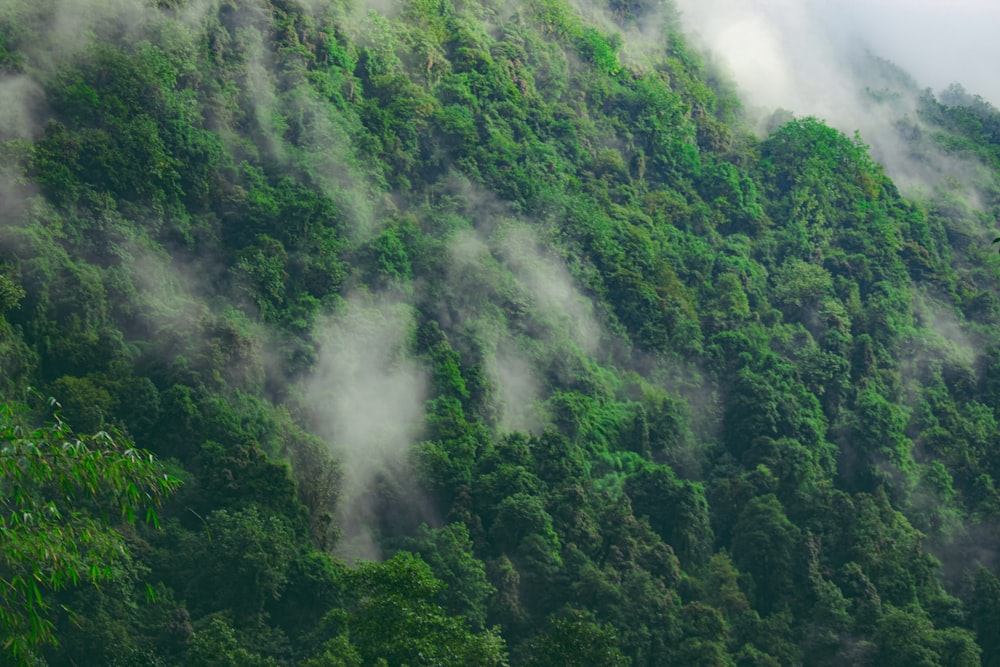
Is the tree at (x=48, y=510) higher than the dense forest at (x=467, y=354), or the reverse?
the dense forest at (x=467, y=354)

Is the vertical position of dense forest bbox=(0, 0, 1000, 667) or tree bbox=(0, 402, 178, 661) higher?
dense forest bbox=(0, 0, 1000, 667)

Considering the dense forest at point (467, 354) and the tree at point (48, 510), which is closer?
the tree at point (48, 510)

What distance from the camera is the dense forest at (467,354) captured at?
4131 centimetres

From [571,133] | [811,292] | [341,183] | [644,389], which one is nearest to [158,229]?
[341,183]

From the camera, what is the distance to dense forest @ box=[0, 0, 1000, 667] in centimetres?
4131

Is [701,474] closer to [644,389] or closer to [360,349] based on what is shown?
[644,389]

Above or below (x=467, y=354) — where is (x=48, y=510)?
below

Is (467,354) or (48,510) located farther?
(467,354)

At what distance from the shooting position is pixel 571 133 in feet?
248

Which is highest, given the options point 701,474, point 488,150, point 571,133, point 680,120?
point 680,120

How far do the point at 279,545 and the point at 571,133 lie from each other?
42.6m

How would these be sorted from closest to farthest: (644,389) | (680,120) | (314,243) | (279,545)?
(279,545) → (314,243) → (644,389) → (680,120)

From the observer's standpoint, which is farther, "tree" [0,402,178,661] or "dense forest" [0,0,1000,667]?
"dense forest" [0,0,1000,667]

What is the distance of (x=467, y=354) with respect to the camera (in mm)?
56656
